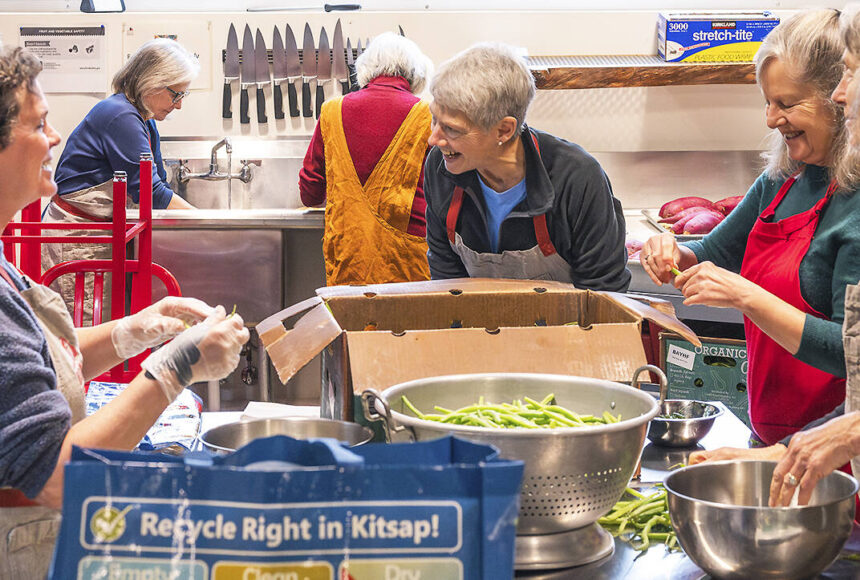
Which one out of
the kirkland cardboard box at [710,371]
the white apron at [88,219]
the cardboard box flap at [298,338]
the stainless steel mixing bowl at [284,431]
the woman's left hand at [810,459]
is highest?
the cardboard box flap at [298,338]

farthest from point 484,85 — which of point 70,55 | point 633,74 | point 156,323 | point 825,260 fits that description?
point 70,55

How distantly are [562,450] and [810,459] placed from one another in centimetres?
42

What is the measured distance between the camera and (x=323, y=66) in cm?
583

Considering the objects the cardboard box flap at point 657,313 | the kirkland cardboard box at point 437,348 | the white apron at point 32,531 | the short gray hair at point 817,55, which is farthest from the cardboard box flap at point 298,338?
the short gray hair at point 817,55

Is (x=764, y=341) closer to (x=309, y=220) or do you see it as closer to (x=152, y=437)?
(x=152, y=437)

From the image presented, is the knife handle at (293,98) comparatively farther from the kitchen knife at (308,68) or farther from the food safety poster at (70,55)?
the food safety poster at (70,55)

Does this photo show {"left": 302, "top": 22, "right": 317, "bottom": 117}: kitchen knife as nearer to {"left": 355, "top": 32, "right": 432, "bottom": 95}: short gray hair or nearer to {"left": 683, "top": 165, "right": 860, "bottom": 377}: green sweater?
{"left": 355, "top": 32, "right": 432, "bottom": 95}: short gray hair

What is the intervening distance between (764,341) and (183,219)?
3233 millimetres

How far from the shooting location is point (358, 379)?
1.73 m

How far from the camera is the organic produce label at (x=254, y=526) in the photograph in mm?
999

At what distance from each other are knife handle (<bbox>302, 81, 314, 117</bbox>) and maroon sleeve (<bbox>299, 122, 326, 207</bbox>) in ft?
5.46

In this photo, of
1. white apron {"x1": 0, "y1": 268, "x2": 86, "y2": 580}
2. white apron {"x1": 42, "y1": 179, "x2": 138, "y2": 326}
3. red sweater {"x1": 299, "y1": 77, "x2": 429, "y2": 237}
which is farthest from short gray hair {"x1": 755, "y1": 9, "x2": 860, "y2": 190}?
white apron {"x1": 42, "y1": 179, "x2": 138, "y2": 326}

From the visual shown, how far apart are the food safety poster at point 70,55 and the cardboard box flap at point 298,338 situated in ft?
15.0

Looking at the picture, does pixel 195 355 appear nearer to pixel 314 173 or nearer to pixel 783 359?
pixel 783 359
